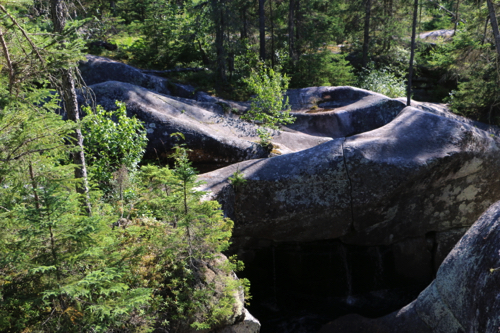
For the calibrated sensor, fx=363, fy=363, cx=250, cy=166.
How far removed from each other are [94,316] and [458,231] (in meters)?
7.99

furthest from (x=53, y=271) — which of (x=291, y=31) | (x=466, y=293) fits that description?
(x=291, y=31)

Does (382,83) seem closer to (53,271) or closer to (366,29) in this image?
(366,29)

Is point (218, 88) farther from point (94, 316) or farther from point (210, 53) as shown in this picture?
point (94, 316)

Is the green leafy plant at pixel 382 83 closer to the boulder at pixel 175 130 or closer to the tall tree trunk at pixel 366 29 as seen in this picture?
the tall tree trunk at pixel 366 29

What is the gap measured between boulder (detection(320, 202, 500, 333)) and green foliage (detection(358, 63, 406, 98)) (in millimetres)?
14054

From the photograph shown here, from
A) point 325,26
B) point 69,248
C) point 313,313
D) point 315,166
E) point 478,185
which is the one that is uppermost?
point 325,26

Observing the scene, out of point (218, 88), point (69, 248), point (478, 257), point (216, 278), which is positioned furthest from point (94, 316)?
point (218, 88)

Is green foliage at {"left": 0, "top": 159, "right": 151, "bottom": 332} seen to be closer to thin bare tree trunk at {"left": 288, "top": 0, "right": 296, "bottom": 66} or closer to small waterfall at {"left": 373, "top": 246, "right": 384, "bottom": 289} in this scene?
small waterfall at {"left": 373, "top": 246, "right": 384, "bottom": 289}

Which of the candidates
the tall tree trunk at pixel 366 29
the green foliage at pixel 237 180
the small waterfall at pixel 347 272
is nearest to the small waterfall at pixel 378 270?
the small waterfall at pixel 347 272

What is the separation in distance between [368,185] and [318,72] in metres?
12.8

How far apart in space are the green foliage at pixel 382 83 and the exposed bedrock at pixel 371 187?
10.6 meters

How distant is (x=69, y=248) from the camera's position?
11.1ft

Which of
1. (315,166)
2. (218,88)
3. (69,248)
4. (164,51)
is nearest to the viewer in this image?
(69,248)

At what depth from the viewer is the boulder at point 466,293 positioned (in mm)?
4430
